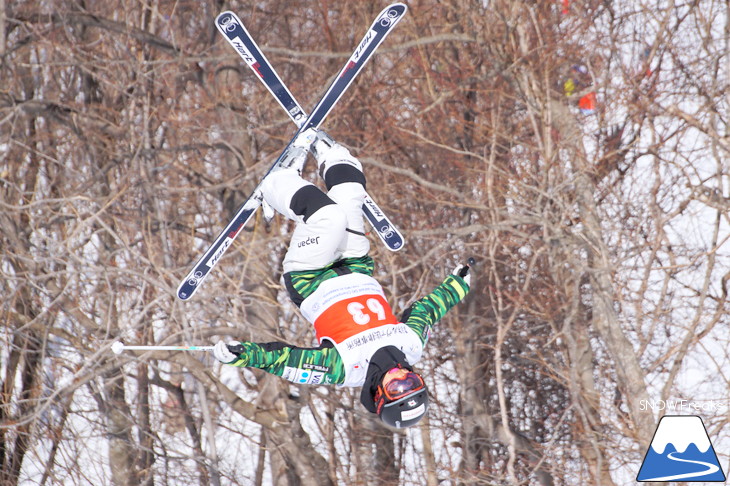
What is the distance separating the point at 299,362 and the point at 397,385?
52 centimetres

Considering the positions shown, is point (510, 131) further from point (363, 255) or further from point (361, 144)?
point (363, 255)

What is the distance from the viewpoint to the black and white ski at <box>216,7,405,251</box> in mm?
5582

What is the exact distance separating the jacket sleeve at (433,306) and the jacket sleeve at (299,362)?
1.74ft

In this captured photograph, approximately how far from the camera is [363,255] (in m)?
4.89

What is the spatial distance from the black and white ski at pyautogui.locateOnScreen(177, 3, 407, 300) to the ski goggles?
4.11ft

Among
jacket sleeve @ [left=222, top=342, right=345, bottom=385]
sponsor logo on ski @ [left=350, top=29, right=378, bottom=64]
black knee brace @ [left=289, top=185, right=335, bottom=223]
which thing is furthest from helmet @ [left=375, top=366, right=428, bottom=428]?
sponsor logo on ski @ [left=350, top=29, right=378, bottom=64]

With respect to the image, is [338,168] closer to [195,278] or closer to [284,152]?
[284,152]

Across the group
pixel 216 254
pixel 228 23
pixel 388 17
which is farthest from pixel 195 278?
pixel 388 17

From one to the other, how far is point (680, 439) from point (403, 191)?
4.75 metres

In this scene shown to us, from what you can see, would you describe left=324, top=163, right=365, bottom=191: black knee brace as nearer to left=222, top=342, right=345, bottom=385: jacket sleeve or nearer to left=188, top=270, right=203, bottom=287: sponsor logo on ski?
left=222, top=342, right=345, bottom=385: jacket sleeve

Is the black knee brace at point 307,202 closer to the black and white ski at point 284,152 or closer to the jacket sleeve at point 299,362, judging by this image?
the black and white ski at point 284,152

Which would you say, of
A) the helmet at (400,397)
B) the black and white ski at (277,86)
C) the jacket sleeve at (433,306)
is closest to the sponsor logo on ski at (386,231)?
the black and white ski at (277,86)

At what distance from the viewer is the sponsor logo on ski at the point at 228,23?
5891 mm

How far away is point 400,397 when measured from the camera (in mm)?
4473
